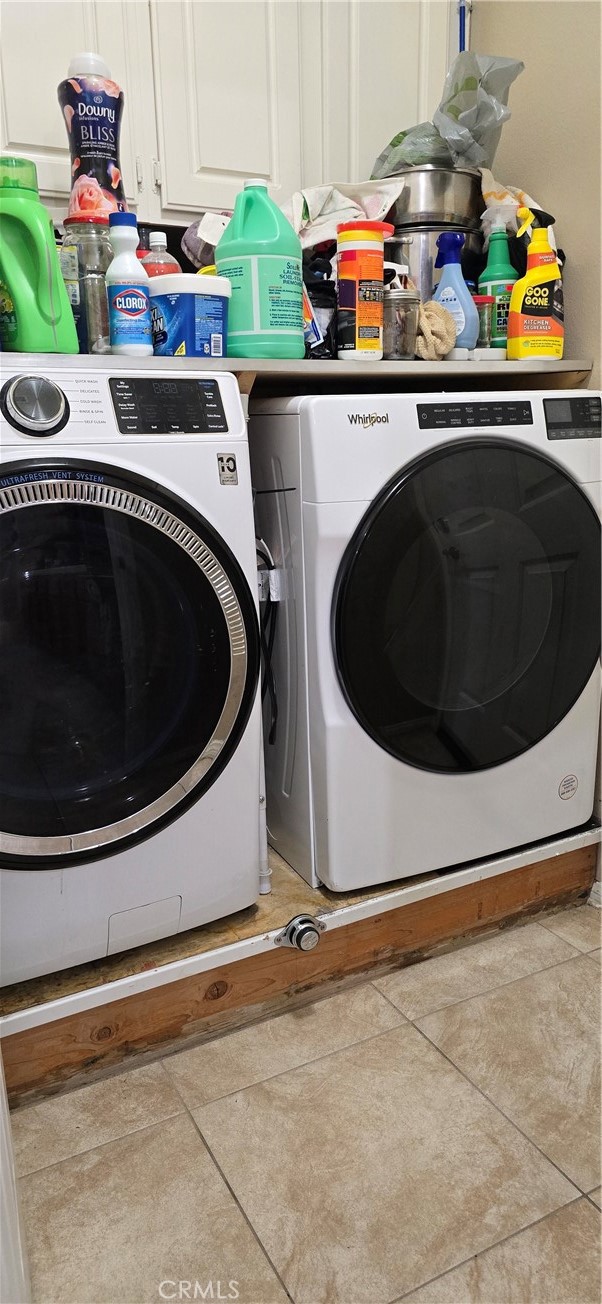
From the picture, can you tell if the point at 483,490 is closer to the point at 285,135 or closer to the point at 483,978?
the point at 483,978

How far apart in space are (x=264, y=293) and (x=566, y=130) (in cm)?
79

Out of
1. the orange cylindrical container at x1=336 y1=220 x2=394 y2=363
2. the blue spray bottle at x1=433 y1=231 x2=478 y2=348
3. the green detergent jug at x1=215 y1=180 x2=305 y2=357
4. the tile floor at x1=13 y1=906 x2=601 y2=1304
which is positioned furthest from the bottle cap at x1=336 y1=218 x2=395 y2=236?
the tile floor at x1=13 y1=906 x2=601 y2=1304

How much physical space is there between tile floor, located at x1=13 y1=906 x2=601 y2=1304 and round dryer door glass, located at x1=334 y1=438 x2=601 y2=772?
470 mm

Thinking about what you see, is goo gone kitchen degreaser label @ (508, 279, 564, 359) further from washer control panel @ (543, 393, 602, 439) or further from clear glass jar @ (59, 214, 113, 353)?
clear glass jar @ (59, 214, 113, 353)

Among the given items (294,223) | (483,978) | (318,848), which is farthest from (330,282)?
(483,978)

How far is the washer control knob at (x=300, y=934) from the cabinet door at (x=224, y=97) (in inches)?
56.5

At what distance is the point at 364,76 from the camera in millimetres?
1981

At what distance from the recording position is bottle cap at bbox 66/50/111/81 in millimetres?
1548

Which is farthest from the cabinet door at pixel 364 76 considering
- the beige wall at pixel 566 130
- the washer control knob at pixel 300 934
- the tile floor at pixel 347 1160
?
the tile floor at pixel 347 1160

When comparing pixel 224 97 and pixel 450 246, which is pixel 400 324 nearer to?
pixel 450 246

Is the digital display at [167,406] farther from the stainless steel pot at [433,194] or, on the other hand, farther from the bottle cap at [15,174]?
the stainless steel pot at [433,194]

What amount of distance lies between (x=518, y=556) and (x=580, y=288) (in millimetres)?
606

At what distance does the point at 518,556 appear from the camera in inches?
61.4

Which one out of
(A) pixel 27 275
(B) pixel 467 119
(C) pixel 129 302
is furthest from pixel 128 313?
(B) pixel 467 119
